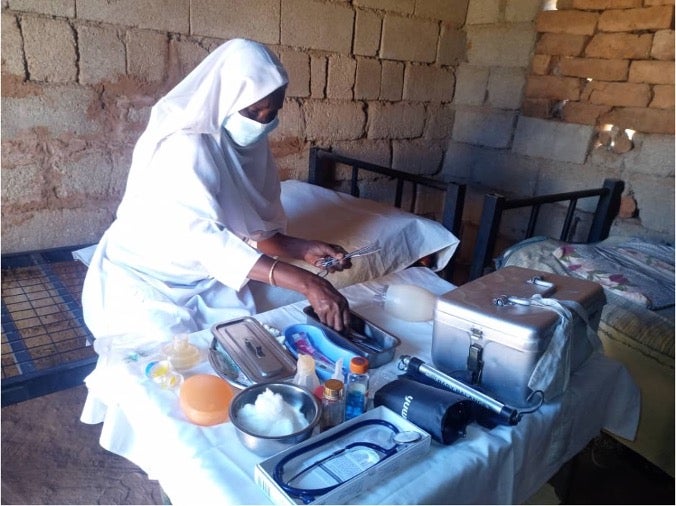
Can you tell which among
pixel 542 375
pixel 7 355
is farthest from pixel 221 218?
pixel 7 355

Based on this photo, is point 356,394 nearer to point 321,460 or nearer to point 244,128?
point 321,460

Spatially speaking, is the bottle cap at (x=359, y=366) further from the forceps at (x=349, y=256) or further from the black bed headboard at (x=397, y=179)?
the black bed headboard at (x=397, y=179)

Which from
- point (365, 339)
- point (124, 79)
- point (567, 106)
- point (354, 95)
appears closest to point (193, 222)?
point (365, 339)

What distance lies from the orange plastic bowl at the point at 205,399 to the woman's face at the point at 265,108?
0.96 meters

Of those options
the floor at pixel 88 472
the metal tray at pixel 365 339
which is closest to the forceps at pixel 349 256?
the metal tray at pixel 365 339

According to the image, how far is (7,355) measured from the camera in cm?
222

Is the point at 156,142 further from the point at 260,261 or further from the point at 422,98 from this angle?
the point at 422,98

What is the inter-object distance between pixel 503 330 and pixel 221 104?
1148 millimetres

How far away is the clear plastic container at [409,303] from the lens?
147cm

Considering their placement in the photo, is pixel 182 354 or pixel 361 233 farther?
pixel 361 233

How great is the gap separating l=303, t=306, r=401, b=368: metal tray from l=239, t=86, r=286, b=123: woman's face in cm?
70

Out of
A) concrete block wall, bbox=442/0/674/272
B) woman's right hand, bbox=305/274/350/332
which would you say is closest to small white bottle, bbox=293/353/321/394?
woman's right hand, bbox=305/274/350/332

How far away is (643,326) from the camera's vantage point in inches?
79.0

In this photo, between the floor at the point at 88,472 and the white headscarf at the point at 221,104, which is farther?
the floor at the point at 88,472
